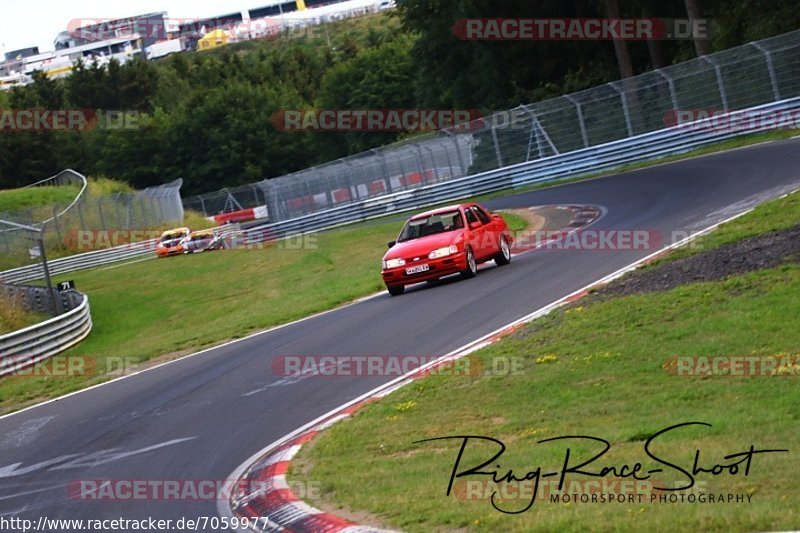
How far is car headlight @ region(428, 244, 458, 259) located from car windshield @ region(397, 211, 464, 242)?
0.82 m

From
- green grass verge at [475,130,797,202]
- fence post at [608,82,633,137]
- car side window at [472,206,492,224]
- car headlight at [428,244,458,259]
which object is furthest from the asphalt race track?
fence post at [608,82,633,137]

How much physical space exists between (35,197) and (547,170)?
3768cm

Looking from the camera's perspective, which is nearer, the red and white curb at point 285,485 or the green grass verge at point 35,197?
the red and white curb at point 285,485

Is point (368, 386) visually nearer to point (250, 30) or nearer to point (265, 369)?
point (265, 369)

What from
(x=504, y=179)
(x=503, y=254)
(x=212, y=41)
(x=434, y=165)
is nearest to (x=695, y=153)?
(x=504, y=179)

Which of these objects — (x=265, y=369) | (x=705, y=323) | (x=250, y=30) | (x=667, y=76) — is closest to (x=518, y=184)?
(x=667, y=76)

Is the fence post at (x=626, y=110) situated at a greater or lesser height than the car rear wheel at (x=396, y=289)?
greater

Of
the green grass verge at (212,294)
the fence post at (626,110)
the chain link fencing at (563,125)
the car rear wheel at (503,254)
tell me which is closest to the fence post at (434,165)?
the chain link fencing at (563,125)

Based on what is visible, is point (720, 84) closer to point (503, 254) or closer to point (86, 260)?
point (503, 254)

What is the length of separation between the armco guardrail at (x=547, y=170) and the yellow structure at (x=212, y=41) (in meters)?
134

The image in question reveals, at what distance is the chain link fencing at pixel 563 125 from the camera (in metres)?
34.8

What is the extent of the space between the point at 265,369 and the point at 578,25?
130 ft

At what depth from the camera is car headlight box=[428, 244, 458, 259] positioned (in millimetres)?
19641

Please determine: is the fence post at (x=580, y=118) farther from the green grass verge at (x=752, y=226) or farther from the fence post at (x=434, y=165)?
the green grass verge at (x=752, y=226)
